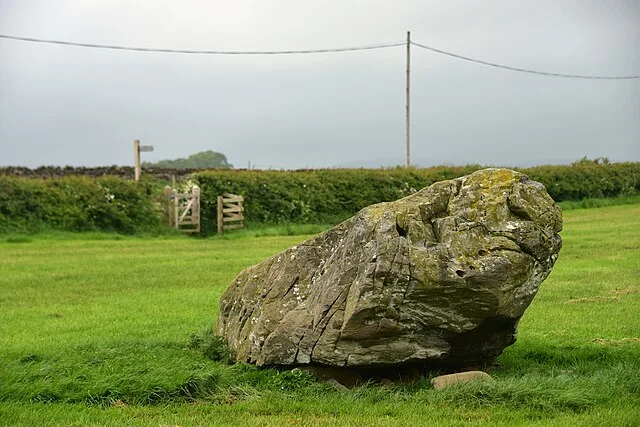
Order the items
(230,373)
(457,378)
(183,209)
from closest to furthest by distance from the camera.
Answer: (457,378), (230,373), (183,209)

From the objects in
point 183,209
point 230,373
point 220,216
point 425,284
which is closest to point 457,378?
A: point 425,284

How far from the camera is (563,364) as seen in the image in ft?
40.0

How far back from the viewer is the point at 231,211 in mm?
46438

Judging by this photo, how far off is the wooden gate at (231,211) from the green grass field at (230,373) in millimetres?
23067

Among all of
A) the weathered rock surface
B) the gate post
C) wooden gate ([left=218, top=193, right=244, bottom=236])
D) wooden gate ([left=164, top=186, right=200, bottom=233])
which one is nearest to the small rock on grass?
the weathered rock surface

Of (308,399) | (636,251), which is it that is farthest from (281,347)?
(636,251)

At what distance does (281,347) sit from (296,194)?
39438 millimetres

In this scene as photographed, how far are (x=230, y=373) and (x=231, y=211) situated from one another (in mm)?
35749

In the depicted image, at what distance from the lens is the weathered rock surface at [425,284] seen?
10.2 m

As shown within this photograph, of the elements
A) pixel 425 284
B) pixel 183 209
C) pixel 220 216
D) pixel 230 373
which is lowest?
pixel 230 373

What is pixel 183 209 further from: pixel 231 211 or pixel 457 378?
pixel 457 378

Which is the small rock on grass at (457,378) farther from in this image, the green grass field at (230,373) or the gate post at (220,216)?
the gate post at (220,216)

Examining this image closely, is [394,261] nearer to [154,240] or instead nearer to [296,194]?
[154,240]

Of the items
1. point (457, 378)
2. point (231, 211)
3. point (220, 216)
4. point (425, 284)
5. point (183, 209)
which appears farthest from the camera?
point (231, 211)
